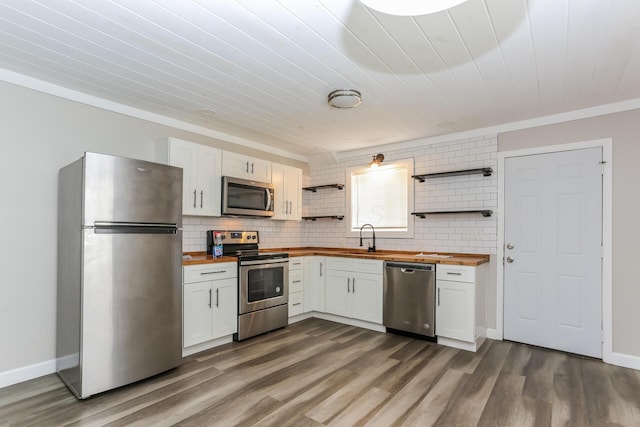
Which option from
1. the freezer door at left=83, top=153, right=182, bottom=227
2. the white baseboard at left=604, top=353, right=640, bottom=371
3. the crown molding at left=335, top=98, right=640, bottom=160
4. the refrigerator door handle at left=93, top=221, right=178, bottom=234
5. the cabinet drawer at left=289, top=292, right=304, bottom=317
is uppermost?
the crown molding at left=335, top=98, right=640, bottom=160

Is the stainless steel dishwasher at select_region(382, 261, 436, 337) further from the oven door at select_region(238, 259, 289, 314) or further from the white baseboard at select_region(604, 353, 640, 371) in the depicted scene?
the white baseboard at select_region(604, 353, 640, 371)

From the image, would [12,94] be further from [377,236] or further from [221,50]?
[377,236]

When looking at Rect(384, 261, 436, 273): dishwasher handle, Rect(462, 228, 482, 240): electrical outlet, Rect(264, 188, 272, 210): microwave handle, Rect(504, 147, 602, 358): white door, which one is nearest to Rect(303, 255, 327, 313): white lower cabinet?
Rect(264, 188, 272, 210): microwave handle

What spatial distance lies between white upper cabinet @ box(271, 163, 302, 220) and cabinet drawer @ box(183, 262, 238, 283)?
4.19 feet

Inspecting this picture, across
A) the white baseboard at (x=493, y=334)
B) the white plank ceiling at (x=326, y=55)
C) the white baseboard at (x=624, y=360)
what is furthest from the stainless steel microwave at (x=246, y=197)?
the white baseboard at (x=624, y=360)

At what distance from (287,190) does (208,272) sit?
A: 1.89 meters

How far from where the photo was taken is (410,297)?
12.6ft

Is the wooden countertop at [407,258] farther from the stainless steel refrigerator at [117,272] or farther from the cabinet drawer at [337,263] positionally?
the stainless steel refrigerator at [117,272]

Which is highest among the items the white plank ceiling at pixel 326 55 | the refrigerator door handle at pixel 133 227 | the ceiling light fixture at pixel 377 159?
the white plank ceiling at pixel 326 55

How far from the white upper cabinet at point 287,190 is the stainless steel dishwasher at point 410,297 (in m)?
1.69

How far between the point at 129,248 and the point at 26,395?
129cm

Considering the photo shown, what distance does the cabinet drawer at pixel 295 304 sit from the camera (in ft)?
14.4

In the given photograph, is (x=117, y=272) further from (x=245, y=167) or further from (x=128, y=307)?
(x=245, y=167)

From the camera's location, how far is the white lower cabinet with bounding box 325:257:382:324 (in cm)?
415
